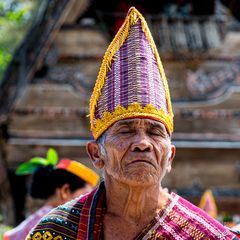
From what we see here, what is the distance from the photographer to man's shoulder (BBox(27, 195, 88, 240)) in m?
4.01

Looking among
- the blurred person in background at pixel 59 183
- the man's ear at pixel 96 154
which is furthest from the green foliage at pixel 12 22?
the man's ear at pixel 96 154

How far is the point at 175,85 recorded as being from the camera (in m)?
13.2

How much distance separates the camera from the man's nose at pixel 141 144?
380cm

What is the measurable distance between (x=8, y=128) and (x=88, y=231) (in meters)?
8.92

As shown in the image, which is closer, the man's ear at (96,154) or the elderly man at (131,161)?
the elderly man at (131,161)

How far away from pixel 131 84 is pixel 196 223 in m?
0.68

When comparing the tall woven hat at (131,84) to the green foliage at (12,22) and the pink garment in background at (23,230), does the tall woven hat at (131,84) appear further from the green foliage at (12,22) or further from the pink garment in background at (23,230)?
the green foliage at (12,22)

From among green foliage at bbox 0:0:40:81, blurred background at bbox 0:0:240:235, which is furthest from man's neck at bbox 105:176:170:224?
green foliage at bbox 0:0:40:81

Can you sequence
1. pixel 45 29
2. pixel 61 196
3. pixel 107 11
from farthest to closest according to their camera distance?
pixel 107 11
pixel 45 29
pixel 61 196

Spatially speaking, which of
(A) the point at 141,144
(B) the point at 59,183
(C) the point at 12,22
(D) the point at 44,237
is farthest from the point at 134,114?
(C) the point at 12,22

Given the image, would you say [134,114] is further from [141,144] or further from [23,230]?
[23,230]

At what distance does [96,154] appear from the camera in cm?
416

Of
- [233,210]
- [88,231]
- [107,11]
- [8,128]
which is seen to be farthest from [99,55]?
[88,231]

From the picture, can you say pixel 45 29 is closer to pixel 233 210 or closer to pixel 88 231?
pixel 233 210
